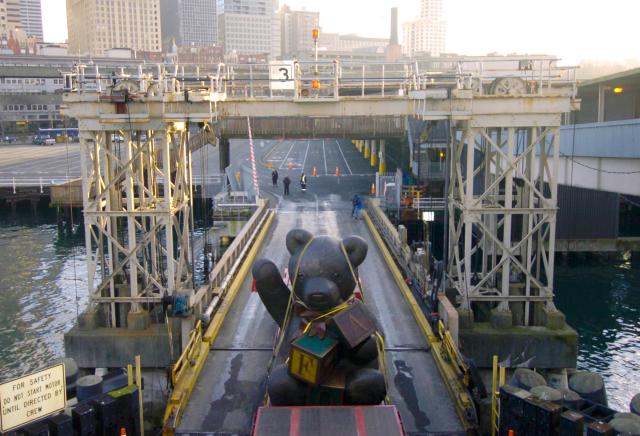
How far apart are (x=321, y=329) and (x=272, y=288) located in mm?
2196

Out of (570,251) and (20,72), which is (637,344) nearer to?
(570,251)

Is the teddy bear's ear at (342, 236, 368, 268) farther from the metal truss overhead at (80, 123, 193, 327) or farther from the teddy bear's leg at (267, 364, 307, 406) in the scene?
the metal truss overhead at (80, 123, 193, 327)

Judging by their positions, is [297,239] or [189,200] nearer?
[297,239]

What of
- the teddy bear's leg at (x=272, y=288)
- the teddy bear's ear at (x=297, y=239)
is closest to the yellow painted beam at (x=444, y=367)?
the teddy bear's leg at (x=272, y=288)

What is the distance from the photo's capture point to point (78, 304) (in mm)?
31562

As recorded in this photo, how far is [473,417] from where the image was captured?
43.0 ft

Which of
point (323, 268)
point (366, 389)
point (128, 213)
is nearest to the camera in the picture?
point (366, 389)

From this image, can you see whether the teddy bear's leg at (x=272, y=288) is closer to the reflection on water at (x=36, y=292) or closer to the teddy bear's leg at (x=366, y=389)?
the teddy bear's leg at (x=366, y=389)

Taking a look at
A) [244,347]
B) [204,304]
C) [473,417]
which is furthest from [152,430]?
[473,417]

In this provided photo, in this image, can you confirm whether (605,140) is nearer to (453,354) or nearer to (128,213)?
(453,354)

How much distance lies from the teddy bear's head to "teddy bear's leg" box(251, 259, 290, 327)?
14.1 inches

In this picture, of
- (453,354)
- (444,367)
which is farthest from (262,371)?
(453,354)

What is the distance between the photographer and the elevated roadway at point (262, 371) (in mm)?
13328

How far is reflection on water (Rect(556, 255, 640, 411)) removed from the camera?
76.7ft
